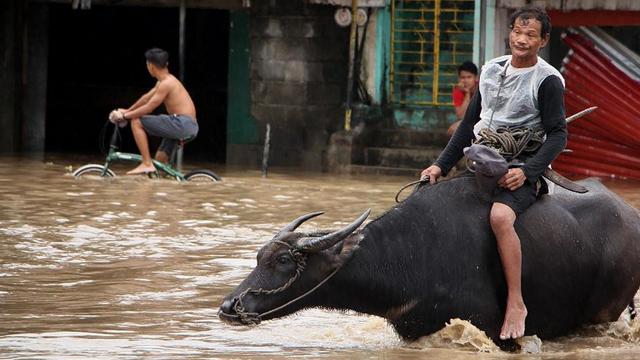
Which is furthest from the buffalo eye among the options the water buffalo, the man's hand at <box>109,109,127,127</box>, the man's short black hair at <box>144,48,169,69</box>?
the man's short black hair at <box>144,48,169,69</box>

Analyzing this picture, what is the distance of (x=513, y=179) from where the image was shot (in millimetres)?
7062

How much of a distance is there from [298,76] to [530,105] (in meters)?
12.6

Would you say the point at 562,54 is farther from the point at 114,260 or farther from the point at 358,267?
the point at 358,267

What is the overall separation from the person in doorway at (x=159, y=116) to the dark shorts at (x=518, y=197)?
349 inches

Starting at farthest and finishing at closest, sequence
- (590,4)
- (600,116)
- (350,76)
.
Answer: (350,76)
(600,116)
(590,4)

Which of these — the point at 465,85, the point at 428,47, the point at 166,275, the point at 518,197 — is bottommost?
the point at 166,275

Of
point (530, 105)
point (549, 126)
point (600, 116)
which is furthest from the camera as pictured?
point (600, 116)

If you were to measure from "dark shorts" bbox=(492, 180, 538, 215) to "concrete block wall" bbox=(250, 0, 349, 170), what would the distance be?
1246 cm

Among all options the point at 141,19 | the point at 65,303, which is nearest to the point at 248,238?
the point at 65,303

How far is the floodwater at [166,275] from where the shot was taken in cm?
707

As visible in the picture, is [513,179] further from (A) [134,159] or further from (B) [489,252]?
(A) [134,159]

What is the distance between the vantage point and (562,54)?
19375 mm

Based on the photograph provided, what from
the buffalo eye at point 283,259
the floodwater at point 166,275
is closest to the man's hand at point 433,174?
the floodwater at point 166,275

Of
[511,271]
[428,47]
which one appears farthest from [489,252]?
[428,47]
